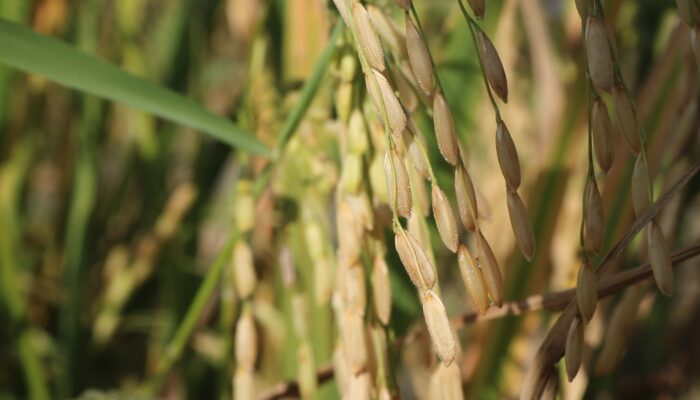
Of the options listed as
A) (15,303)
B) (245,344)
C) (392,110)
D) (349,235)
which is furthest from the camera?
(15,303)

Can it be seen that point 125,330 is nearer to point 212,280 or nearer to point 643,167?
point 212,280

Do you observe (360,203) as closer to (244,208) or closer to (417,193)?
(417,193)

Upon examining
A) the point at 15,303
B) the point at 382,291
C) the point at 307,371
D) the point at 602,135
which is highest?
the point at 602,135

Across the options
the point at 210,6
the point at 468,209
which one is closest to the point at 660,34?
the point at 210,6

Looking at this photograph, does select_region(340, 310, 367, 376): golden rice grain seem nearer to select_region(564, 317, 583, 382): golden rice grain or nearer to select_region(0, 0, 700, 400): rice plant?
select_region(0, 0, 700, 400): rice plant

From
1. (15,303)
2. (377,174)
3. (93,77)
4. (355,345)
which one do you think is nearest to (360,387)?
(355,345)

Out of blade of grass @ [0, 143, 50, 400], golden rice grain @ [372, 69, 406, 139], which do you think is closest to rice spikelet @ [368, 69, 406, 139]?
golden rice grain @ [372, 69, 406, 139]

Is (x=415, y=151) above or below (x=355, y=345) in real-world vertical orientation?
above
